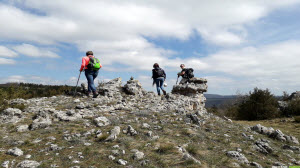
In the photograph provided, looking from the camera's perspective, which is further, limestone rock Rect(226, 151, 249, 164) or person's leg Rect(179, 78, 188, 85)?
person's leg Rect(179, 78, 188, 85)

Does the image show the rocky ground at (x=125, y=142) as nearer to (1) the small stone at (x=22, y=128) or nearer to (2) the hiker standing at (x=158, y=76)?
(1) the small stone at (x=22, y=128)

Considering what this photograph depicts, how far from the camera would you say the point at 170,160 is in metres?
4.91

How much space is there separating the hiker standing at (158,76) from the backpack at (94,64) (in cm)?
543

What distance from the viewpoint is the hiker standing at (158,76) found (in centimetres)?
1559

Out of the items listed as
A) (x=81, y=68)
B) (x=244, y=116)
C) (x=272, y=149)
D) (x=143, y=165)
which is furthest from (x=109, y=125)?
(x=244, y=116)

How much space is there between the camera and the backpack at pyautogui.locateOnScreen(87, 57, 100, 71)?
37.8ft

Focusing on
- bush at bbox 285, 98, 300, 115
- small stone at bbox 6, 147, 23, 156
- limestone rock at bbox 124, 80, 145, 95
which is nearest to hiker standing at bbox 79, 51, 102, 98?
limestone rock at bbox 124, 80, 145, 95

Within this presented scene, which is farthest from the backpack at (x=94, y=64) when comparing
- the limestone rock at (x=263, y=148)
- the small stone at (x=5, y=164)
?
the limestone rock at (x=263, y=148)

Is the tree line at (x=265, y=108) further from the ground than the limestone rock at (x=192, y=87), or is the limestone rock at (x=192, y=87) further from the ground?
the limestone rock at (x=192, y=87)

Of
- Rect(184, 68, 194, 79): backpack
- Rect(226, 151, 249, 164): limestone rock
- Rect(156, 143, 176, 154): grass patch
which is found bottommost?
Rect(226, 151, 249, 164): limestone rock

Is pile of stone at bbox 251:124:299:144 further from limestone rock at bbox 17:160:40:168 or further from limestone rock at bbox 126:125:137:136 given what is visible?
limestone rock at bbox 17:160:40:168

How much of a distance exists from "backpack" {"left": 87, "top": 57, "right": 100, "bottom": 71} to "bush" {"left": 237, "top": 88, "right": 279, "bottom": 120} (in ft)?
82.9

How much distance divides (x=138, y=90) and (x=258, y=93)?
22113 mm

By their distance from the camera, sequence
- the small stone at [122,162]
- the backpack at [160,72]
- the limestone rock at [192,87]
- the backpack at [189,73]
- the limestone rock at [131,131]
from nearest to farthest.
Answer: the small stone at [122,162] < the limestone rock at [131,131] < the backpack at [160,72] < the limestone rock at [192,87] < the backpack at [189,73]
